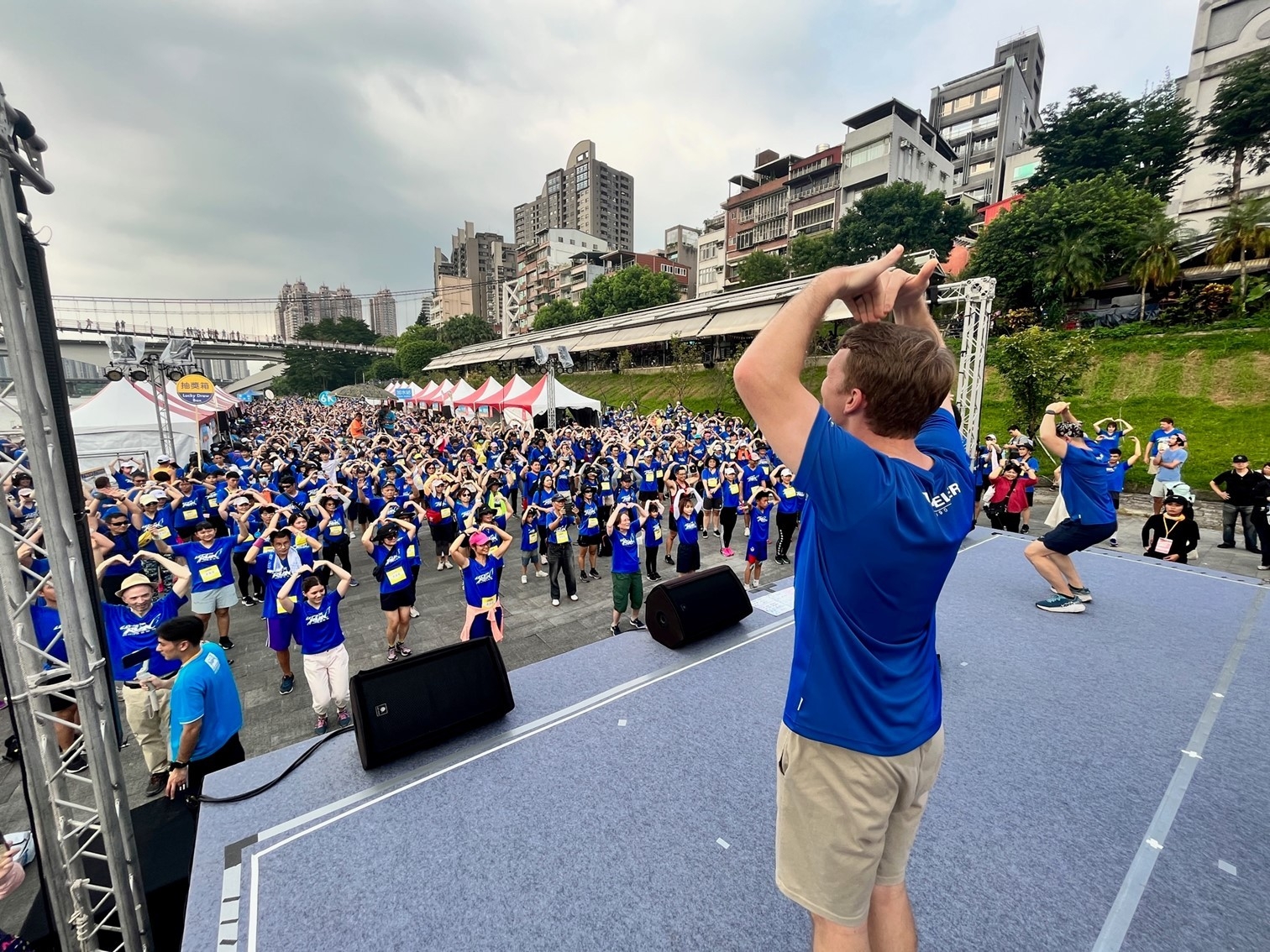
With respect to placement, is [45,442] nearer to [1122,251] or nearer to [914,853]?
[914,853]

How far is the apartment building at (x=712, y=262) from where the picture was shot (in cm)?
6631

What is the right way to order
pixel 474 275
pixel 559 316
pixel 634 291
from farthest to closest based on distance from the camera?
pixel 474 275
pixel 559 316
pixel 634 291

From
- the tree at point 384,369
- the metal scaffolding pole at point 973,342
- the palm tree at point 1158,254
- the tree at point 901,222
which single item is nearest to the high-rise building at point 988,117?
the tree at point 901,222

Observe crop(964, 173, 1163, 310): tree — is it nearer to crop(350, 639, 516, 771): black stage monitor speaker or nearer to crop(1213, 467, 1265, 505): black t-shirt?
crop(1213, 467, 1265, 505): black t-shirt

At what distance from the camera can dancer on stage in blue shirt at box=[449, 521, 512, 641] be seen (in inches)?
248

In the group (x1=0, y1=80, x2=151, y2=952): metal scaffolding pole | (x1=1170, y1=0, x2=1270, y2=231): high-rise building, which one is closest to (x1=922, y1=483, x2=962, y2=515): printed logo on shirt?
(x1=0, y1=80, x2=151, y2=952): metal scaffolding pole

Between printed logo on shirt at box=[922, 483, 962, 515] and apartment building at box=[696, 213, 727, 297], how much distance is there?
224ft

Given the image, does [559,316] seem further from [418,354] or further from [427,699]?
[427,699]

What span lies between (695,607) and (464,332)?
83.8m

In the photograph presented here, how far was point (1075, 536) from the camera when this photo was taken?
5152mm

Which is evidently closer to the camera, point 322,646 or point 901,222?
point 322,646

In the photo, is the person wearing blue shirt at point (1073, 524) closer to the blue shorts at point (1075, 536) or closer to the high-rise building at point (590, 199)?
the blue shorts at point (1075, 536)

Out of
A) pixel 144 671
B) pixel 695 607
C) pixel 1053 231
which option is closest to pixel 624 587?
pixel 695 607

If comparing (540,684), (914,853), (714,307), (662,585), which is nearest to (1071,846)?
(914,853)
